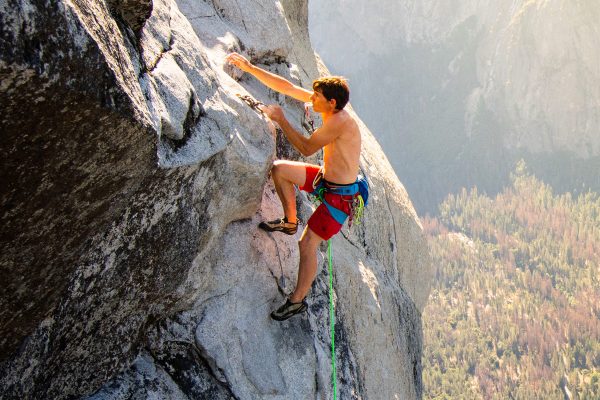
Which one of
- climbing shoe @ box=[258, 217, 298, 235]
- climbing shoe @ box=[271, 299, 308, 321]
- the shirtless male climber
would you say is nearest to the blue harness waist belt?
the shirtless male climber

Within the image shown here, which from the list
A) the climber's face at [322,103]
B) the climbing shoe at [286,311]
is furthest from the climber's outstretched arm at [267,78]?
the climbing shoe at [286,311]

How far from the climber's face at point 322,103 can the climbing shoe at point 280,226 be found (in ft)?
5.59

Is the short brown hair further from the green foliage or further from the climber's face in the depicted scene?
the green foliage

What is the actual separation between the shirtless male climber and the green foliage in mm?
111860

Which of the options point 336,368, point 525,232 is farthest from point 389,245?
point 525,232

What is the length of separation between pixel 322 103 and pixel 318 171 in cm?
99

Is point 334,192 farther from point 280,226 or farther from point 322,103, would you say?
point 322,103

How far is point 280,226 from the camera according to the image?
9.64m

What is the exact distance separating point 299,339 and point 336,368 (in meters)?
0.94

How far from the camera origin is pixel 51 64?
16.6 feet

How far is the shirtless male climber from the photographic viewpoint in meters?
8.77

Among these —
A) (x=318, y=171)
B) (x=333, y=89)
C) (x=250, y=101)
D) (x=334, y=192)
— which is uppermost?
(x=333, y=89)

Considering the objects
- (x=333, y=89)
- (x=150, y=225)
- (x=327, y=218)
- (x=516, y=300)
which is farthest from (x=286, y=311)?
(x=516, y=300)

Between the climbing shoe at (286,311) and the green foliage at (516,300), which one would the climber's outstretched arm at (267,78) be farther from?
the green foliage at (516,300)
